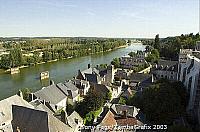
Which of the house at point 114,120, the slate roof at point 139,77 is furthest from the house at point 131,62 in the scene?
the house at point 114,120

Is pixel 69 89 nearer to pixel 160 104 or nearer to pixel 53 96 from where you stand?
pixel 53 96

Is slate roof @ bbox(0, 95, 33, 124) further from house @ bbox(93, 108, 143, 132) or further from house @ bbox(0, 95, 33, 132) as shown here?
house @ bbox(93, 108, 143, 132)

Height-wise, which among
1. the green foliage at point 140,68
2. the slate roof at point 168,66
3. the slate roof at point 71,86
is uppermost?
the slate roof at point 168,66

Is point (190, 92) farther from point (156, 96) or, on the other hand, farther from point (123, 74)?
point (123, 74)

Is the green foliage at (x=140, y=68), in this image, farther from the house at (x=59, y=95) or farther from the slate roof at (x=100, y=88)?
the house at (x=59, y=95)

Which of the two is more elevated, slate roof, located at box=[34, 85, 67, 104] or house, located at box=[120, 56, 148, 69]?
house, located at box=[120, 56, 148, 69]

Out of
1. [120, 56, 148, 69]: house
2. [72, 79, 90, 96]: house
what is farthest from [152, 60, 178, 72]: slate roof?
[72, 79, 90, 96]: house

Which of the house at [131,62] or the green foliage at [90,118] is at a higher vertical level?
the house at [131,62]
